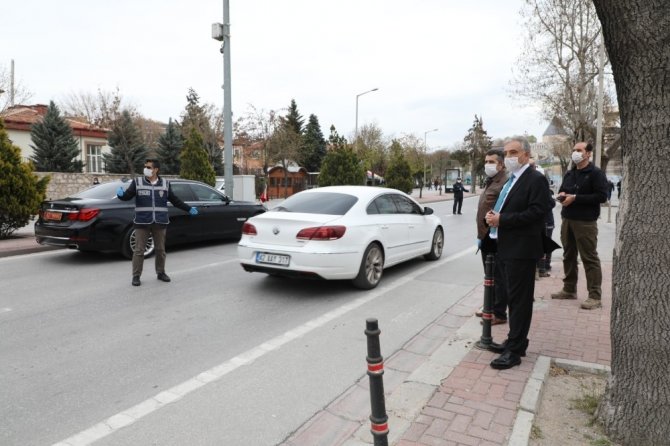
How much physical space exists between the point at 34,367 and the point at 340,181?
24.7m

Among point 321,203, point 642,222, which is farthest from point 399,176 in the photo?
point 642,222

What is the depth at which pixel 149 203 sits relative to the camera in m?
7.29

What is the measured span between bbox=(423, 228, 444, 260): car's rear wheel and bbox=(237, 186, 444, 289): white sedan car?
154 cm

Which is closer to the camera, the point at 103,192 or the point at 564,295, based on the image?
the point at 564,295

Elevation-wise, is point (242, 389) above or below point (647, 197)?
below

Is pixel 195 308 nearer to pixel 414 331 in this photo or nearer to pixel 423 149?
pixel 414 331

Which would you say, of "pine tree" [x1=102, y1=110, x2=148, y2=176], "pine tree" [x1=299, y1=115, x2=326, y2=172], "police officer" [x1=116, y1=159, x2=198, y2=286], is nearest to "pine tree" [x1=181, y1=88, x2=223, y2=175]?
"pine tree" [x1=102, y1=110, x2=148, y2=176]

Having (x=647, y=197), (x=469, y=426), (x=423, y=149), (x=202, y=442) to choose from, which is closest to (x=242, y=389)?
(x=202, y=442)

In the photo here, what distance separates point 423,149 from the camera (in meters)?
71.0

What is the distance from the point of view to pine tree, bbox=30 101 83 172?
3062cm

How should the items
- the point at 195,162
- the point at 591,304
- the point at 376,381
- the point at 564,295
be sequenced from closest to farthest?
the point at 376,381 → the point at 591,304 → the point at 564,295 → the point at 195,162

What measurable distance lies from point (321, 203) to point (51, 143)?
98.8ft

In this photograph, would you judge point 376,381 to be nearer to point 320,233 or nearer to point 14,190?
point 320,233

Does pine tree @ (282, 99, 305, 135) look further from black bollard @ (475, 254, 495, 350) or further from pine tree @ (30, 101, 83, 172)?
black bollard @ (475, 254, 495, 350)
